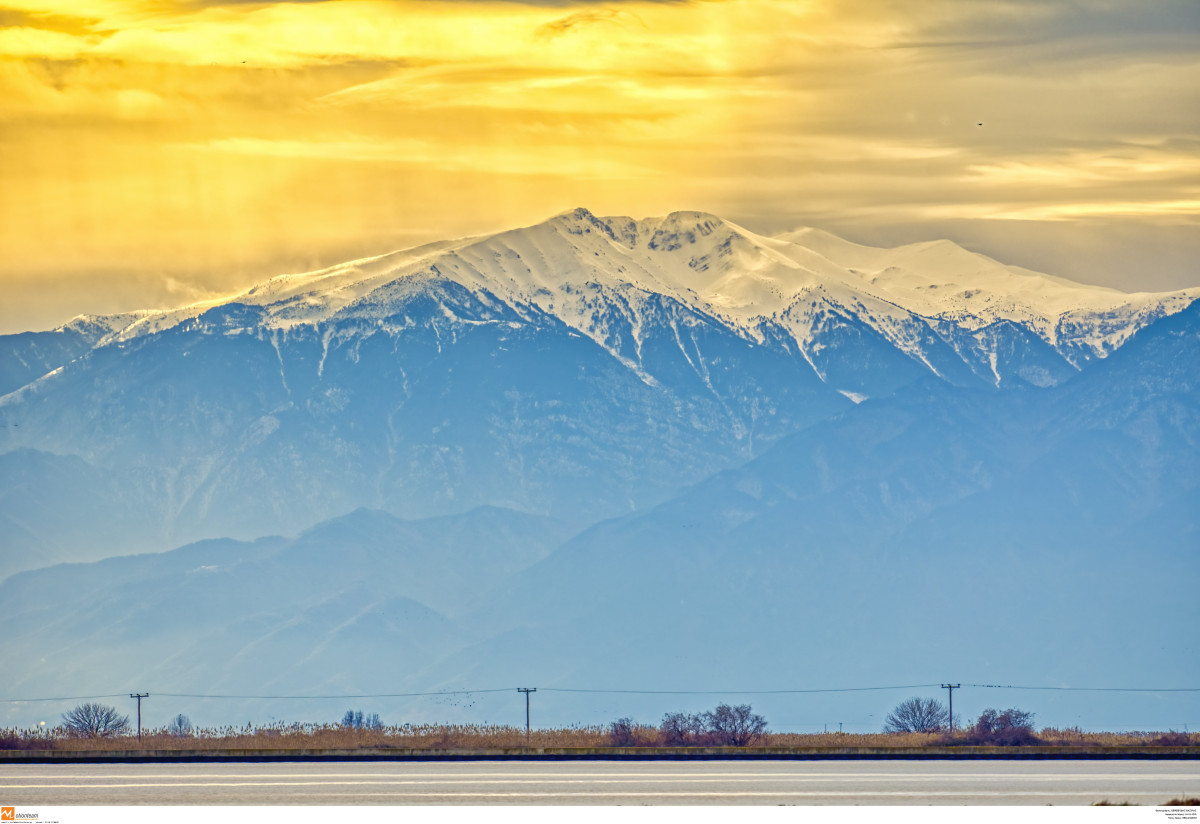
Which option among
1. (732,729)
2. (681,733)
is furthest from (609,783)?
(732,729)

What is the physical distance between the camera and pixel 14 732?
A: 338 feet

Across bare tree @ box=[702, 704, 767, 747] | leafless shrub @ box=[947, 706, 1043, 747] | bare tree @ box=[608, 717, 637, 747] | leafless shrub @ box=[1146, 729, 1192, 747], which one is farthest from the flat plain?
bare tree @ box=[702, 704, 767, 747]

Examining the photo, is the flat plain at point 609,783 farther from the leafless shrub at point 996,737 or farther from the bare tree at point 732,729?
the bare tree at point 732,729

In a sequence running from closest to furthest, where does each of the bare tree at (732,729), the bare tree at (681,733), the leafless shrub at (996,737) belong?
1. the leafless shrub at (996,737)
2. the bare tree at (681,733)
3. the bare tree at (732,729)

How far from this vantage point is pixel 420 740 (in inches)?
4126

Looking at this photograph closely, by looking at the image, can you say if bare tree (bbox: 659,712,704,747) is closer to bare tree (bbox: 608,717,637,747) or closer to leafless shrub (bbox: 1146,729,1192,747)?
bare tree (bbox: 608,717,637,747)

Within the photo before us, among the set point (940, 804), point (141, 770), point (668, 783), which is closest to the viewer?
point (940, 804)

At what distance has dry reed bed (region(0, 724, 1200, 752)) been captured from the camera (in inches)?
3873

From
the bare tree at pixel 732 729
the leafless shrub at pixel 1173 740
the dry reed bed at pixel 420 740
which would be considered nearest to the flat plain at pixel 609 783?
the dry reed bed at pixel 420 740

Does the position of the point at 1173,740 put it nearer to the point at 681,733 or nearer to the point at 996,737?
the point at 996,737

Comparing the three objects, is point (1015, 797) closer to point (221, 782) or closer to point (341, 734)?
point (221, 782)

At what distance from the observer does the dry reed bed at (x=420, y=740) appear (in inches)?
3873

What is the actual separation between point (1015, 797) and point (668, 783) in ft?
48.2
